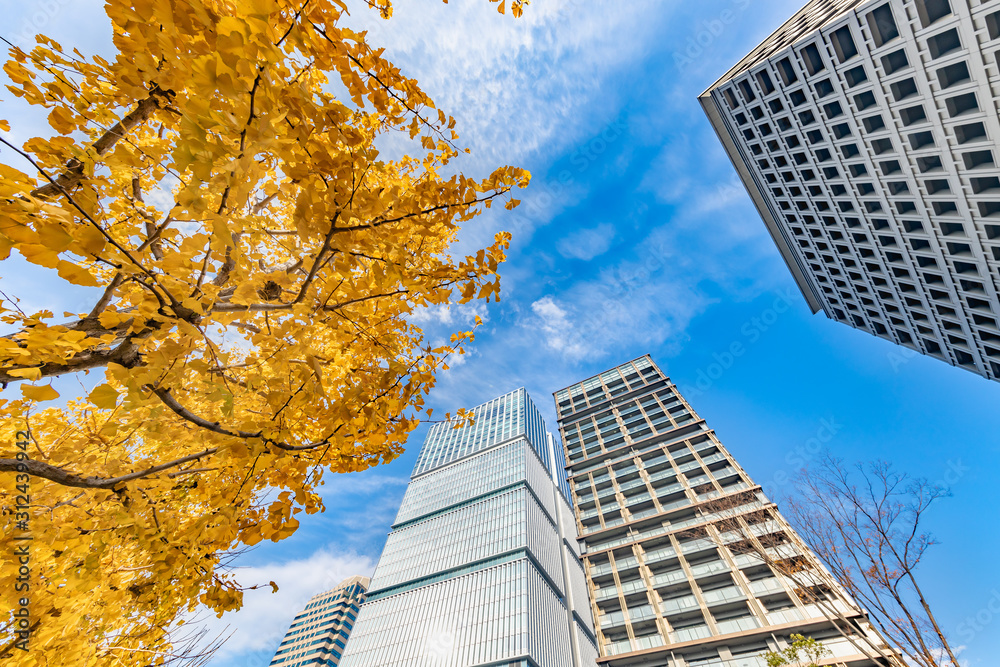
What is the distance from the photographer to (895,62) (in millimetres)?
18422

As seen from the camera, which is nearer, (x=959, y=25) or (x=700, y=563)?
(x=959, y=25)

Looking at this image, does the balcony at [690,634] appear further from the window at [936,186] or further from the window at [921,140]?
the window at [921,140]

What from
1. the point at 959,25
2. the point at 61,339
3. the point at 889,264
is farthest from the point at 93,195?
the point at 889,264

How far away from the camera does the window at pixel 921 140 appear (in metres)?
18.8

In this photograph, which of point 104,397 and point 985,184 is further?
point 985,184

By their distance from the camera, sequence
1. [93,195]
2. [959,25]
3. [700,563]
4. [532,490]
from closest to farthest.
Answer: [93,195], [959,25], [700,563], [532,490]

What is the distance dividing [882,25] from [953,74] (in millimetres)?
4085

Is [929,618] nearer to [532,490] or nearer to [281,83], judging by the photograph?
[281,83]

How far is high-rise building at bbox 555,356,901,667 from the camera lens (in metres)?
21.4

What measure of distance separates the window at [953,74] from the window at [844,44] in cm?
427

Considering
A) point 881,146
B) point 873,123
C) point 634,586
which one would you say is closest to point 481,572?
point 634,586

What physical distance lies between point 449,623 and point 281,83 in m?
45.6

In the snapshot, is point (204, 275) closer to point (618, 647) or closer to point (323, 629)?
point (618, 647)

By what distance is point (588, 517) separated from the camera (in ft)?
113
